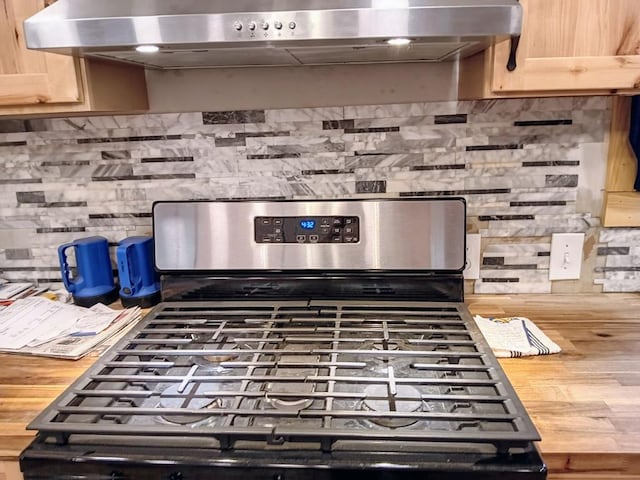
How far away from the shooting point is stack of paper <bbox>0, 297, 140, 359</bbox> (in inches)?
46.4

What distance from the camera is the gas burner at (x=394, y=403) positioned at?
873mm

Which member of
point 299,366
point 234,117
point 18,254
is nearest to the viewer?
point 299,366

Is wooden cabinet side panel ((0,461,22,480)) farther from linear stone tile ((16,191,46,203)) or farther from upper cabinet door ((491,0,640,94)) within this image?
upper cabinet door ((491,0,640,94))

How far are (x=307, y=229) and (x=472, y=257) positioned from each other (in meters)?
0.46

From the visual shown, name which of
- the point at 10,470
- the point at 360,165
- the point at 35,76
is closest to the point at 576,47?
the point at 360,165

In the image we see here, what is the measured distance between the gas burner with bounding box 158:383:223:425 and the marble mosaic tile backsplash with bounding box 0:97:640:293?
25.0 inches

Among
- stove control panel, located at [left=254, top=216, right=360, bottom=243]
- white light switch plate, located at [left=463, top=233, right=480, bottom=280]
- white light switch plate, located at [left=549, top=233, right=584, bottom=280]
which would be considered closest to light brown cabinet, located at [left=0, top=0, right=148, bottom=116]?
stove control panel, located at [left=254, top=216, right=360, bottom=243]

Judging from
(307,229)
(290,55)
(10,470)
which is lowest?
(10,470)

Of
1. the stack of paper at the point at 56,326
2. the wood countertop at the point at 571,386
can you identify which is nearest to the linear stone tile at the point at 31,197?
the stack of paper at the point at 56,326

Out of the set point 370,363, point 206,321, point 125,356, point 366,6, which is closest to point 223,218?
point 206,321

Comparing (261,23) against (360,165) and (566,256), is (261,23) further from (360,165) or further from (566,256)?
(566,256)

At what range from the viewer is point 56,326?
1.29 meters

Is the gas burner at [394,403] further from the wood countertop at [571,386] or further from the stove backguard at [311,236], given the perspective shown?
the stove backguard at [311,236]

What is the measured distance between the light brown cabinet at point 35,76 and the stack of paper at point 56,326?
501mm
